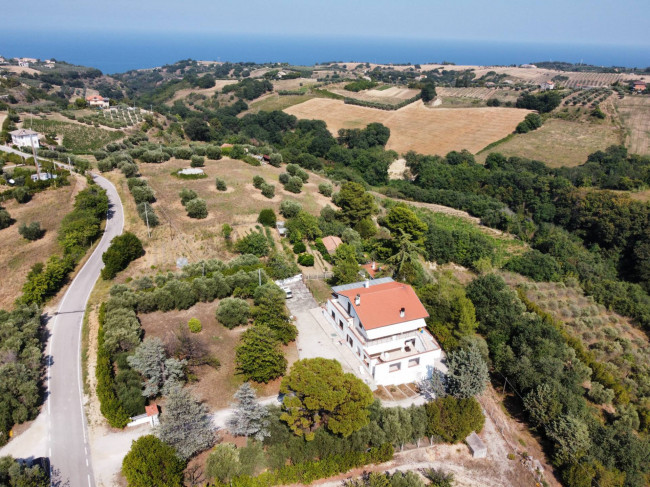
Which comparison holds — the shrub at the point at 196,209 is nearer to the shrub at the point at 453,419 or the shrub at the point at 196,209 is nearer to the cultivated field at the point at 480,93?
the shrub at the point at 453,419

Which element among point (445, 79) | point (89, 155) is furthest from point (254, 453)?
point (445, 79)

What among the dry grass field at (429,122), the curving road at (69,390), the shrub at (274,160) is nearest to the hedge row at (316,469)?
the curving road at (69,390)

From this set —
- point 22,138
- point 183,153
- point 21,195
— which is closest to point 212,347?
point 21,195

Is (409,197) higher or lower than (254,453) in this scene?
lower

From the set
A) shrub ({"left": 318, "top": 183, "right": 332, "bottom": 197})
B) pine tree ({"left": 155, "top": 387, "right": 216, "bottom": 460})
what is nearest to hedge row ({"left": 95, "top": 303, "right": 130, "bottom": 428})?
pine tree ({"left": 155, "top": 387, "right": 216, "bottom": 460})

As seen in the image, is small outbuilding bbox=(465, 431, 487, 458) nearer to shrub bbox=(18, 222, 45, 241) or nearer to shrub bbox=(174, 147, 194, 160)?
shrub bbox=(18, 222, 45, 241)

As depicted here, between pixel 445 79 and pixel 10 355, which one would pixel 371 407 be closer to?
pixel 10 355

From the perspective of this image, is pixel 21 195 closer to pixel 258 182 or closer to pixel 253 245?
pixel 253 245

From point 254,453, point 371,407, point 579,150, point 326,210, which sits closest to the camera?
point 254,453
